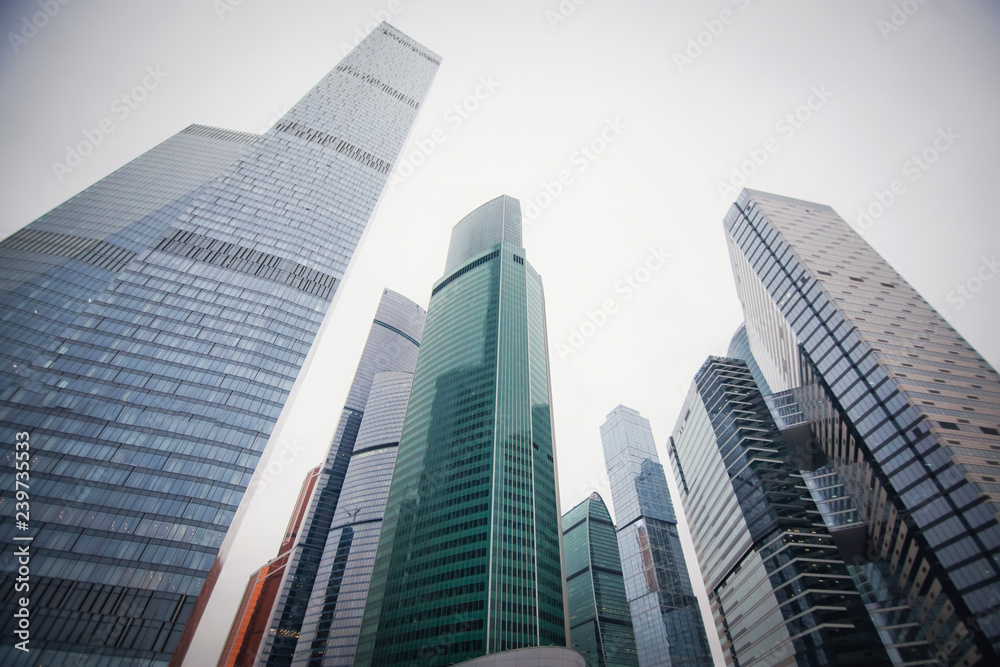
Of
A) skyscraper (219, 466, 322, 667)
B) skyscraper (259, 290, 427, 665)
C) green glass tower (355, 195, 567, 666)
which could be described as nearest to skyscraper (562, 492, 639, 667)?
skyscraper (259, 290, 427, 665)

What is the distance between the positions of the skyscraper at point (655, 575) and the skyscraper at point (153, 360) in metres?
145

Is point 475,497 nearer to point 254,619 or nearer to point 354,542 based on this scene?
point 354,542

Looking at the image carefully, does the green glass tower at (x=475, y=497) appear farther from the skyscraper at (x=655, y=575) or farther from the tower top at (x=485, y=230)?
the skyscraper at (x=655, y=575)

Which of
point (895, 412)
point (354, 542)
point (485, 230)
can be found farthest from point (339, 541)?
point (895, 412)

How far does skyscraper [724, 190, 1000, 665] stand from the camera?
2349 inches

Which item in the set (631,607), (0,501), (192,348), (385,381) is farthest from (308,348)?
(631,607)

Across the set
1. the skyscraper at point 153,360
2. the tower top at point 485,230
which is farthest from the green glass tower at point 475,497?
the skyscraper at point 153,360

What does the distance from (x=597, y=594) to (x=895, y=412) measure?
126931mm

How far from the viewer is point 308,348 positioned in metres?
71.9

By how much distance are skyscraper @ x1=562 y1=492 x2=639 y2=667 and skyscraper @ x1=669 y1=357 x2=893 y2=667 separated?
53075 mm

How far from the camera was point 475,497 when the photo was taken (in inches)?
3499

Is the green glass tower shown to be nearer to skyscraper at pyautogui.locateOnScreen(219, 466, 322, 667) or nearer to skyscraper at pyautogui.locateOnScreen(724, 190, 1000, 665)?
skyscraper at pyautogui.locateOnScreen(724, 190, 1000, 665)

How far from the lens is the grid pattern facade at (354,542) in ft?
418

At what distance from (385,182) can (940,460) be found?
112m
